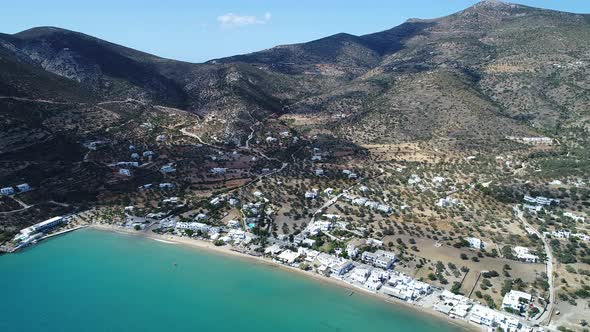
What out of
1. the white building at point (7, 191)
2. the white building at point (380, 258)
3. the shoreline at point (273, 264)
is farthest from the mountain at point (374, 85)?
the white building at point (380, 258)

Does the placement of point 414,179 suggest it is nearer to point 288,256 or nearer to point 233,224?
point 288,256

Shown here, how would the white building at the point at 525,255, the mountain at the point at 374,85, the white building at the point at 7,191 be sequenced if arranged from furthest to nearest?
1. the mountain at the point at 374,85
2. the white building at the point at 7,191
3. the white building at the point at 525,255

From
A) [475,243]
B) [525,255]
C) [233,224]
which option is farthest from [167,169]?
[525,255]

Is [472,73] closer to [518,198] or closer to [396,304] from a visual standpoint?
[518,198]

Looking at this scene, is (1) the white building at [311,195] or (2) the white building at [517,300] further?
(1) the white building at [311,195]

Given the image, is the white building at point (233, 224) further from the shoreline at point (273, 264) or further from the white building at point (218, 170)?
the white building at point (218, 170)

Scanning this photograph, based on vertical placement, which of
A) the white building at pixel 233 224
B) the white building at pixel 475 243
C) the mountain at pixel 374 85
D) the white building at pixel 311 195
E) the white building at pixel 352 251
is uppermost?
the mountain at pixel 374 85

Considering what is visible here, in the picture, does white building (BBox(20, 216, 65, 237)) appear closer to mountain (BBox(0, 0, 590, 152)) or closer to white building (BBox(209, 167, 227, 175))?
white building (BBox(209, 167, 227, 175))

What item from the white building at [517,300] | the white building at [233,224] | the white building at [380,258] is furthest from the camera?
the white building at [233,224]
